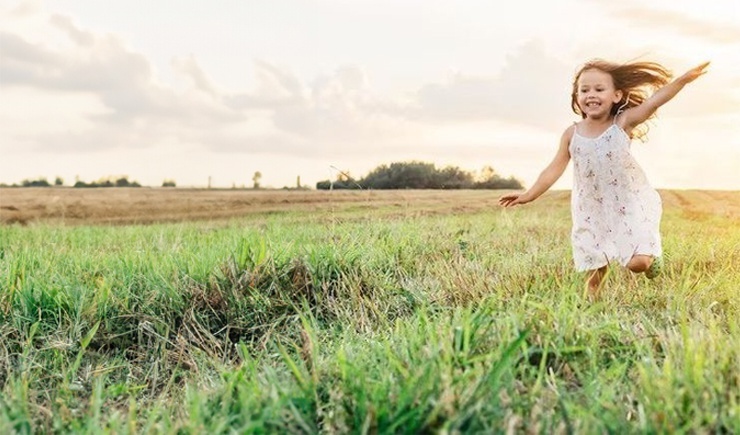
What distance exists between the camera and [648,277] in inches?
196

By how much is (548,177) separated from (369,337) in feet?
6.90

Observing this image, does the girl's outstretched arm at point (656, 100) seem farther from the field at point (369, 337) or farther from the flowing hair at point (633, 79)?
the field at point (369, 337)

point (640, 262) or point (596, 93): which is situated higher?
point (596, 93)

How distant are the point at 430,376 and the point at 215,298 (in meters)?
2.36

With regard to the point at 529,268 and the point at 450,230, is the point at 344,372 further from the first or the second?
the point at 450,230

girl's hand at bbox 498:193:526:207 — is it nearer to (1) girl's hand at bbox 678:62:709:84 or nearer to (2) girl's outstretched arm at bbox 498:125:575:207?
(2) girl's outstretched arm at bbox 498:125:575:207

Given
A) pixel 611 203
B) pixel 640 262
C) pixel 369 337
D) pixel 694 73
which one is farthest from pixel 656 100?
pixel 369 337

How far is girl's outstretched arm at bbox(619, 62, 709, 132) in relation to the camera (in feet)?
14.6

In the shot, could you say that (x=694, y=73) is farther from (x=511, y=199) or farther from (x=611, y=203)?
(x=511, y=199)

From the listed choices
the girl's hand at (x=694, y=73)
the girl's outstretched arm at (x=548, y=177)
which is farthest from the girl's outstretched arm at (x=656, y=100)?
the girl's outstretched arm at (x=548, y=177)

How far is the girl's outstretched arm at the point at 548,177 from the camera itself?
5.13 meters

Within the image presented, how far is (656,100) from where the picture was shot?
467cm

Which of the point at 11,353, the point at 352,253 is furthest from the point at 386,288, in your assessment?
the point at 11,353

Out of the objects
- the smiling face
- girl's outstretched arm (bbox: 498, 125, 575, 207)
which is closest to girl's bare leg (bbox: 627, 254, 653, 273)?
girl's outstretched arm (bbox: 498, 125, 575, 207)
